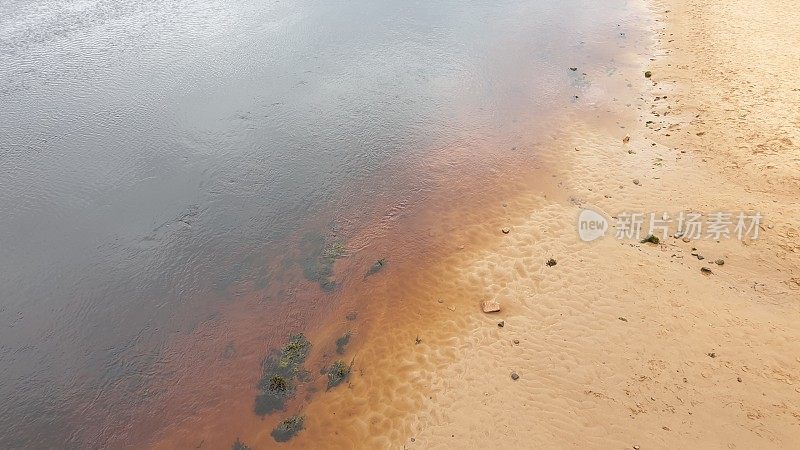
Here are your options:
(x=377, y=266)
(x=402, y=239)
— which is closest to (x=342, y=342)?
(x=377, y=266)

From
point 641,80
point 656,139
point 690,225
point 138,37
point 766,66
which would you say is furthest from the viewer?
point 138,37

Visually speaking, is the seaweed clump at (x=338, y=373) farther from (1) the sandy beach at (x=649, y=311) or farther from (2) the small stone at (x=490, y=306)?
(2) the small stone at (x=490, y=306)

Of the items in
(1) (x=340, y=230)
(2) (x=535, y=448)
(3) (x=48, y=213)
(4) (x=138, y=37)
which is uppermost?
(4) (x=138, y=37)

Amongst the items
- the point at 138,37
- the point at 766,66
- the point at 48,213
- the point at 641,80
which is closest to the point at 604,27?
the point at 641,80

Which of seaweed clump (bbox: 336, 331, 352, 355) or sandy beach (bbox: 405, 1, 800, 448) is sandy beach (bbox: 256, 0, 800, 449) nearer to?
sandy beach (bbox: 405, 1, 800, 448)

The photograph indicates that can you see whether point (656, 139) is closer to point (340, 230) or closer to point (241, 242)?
point (340, 230)

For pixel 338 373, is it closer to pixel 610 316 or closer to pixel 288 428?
pixel 288 428
